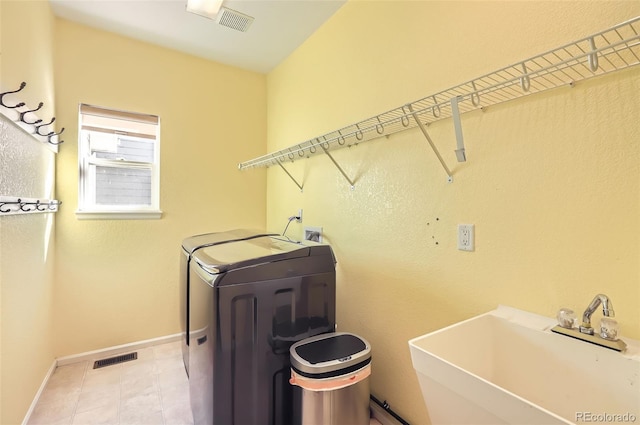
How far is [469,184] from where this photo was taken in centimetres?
135

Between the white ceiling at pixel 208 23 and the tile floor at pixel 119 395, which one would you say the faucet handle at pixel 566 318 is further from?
the white ceiling at pixel 208 23

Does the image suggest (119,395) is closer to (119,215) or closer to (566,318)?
(119,215)

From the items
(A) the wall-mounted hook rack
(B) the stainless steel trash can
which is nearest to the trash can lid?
(B) the stainless steel trash can

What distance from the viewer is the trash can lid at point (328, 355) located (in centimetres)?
134

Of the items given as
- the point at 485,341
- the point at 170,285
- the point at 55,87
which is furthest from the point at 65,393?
the point at 485,341

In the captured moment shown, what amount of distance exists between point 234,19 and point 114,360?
9.59ft

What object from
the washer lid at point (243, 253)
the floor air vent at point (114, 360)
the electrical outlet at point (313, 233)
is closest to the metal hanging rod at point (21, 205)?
the washer lid at point (243, 253)

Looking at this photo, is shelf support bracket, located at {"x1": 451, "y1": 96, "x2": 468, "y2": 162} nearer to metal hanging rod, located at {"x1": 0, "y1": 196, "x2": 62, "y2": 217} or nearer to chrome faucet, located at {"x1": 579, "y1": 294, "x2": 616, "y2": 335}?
chrome faucet, located at {"x1": 579, "y1": 294, "x2": 616, "y2": 335}

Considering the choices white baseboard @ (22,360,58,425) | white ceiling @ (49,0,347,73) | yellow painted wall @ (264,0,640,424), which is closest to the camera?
yellow painted wall @ (264,0,640,424)

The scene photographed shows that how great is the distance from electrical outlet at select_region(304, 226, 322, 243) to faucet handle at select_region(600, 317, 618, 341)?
169 cm

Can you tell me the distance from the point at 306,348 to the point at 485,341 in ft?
2.61

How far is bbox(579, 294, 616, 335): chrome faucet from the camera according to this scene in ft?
2.79

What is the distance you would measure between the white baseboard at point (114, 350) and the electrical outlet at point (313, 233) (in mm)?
1623

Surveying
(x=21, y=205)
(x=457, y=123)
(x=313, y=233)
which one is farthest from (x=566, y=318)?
(x=21, y=205)
